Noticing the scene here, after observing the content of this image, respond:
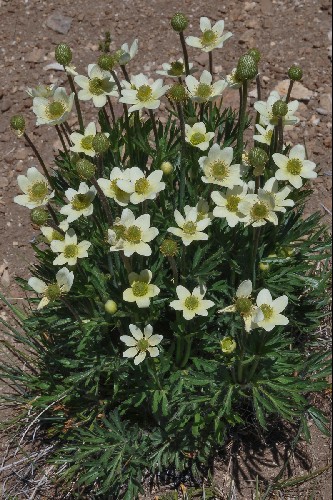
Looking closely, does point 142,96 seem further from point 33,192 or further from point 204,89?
point 33,192

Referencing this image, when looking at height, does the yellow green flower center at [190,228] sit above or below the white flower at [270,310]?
above

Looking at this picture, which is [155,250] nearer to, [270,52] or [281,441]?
[281,441]

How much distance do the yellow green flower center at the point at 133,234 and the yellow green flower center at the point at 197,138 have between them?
25.5 inches

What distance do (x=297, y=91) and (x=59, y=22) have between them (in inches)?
83.9

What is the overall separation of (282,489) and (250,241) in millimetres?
1437

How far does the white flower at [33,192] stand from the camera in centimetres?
293

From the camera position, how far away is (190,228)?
290 centimetres

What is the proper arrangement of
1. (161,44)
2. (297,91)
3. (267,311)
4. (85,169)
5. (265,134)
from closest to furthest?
1. (85,169)
2. (267,311)
3. (265,134)
4. (297,91)
5. (161,44)

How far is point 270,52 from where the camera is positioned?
17.8 ft

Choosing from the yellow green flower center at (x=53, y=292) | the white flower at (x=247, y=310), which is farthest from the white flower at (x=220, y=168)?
the yellow green flower center at (x=53, y=292)

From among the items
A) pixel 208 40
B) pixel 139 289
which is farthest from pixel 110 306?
pixel 208 40

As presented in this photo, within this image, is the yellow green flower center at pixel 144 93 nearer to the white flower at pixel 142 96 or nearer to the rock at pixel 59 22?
the white flower at pixel 142 96

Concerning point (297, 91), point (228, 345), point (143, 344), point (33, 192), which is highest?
point (33, 192)

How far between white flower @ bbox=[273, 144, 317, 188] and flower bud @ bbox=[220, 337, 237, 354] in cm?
81
